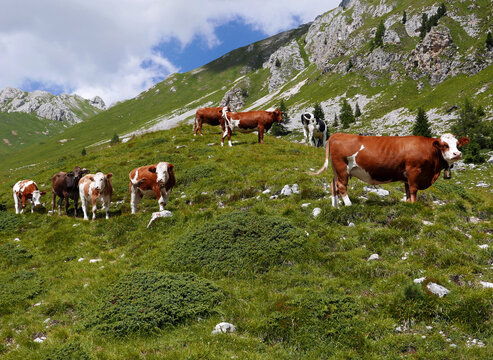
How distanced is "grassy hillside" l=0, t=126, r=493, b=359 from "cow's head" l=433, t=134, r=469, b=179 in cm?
168

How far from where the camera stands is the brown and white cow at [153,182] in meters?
14.2

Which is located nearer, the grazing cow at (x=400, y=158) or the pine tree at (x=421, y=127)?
the grazing cow at (x=400, y=158)

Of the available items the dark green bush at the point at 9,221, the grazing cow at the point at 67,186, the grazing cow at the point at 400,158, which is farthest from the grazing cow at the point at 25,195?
the grazing cow at the point at 400,158

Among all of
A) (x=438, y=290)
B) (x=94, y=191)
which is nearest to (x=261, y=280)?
(x=438, y=290)

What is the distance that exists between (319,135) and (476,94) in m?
61.2

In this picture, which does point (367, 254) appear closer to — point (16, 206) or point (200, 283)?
point (200, 283)

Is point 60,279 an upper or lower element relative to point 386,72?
lower

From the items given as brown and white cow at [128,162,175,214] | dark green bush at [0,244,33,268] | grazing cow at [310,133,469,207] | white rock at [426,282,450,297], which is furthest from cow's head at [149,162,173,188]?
white rock at [426,282,450,297]

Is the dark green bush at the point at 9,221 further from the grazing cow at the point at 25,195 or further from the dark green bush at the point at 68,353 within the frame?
the dark green bush at the point at 68,353

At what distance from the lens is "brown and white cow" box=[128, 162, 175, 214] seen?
14242 millimetres

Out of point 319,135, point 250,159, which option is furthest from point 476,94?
point 250,159

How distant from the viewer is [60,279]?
31.1ft

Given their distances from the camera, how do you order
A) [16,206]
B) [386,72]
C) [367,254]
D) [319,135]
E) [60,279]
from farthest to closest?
[386,72] < [319,135] < [16,206] < [60,279] < [367,254]

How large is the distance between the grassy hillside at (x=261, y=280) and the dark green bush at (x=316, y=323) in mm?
23
